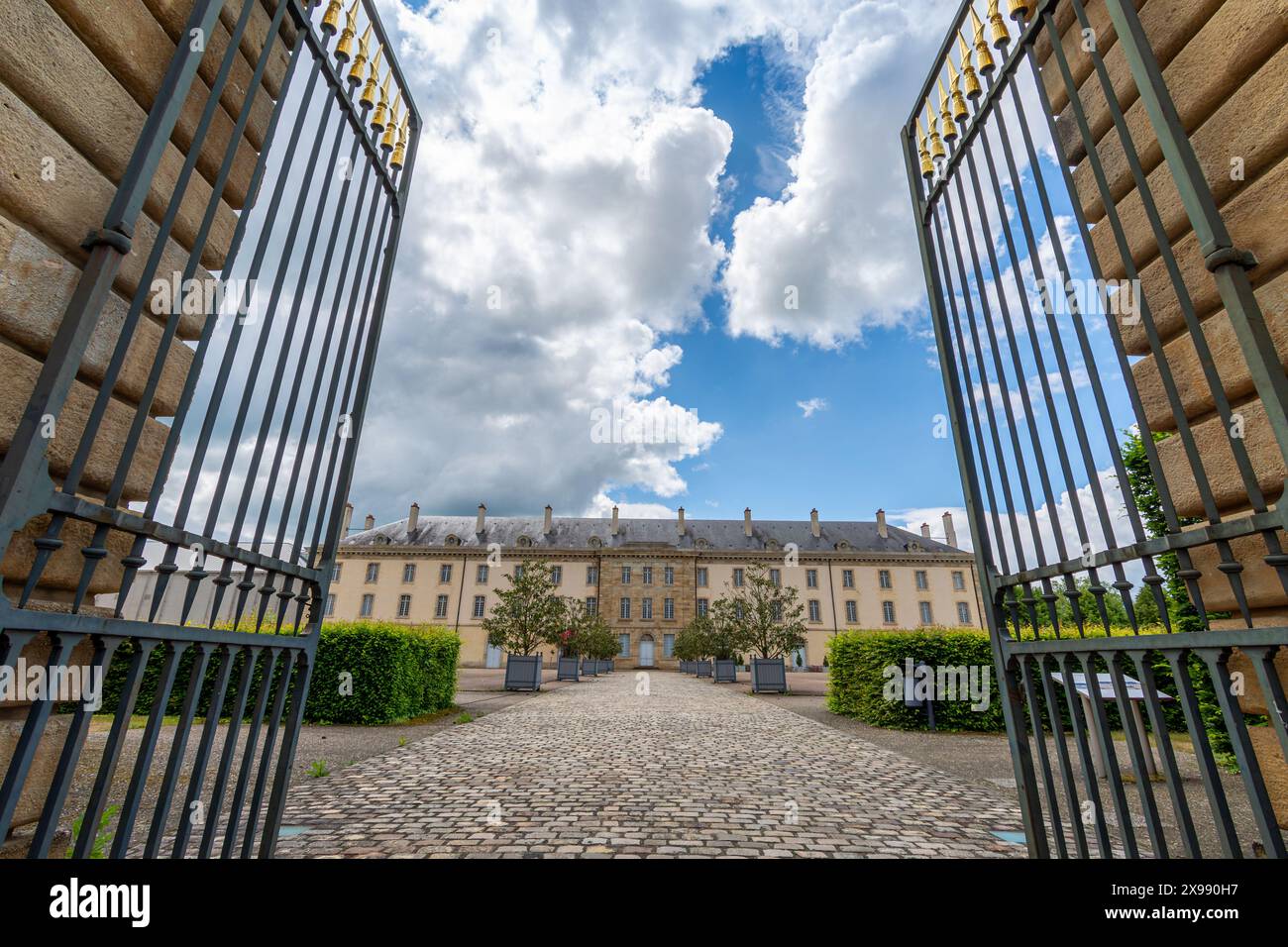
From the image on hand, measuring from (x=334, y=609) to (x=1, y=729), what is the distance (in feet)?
161

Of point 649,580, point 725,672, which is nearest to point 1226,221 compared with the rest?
point 725,672

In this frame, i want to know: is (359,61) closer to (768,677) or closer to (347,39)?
(347,39)

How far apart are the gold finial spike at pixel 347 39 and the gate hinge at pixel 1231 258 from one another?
3.96 meters

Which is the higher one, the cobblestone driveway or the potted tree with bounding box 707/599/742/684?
the potted tree with bounding box 707/599/742/684

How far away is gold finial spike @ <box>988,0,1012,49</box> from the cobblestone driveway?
16.1 feet

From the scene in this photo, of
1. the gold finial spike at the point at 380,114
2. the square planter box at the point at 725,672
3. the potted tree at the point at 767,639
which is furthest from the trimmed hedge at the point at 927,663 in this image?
the square planter box at the point at 725,672

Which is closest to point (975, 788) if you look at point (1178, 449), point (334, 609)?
point (1178, 449)

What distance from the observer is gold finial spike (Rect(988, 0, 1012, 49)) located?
10.1ft

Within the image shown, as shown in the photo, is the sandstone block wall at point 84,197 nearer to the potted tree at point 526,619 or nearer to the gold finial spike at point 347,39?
the gold finial spike at point 347,39

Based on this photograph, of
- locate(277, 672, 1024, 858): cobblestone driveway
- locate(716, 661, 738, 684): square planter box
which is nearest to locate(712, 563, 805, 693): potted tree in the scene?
locate(716, 661, 738, 684): square planter box

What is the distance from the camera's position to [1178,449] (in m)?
2.56

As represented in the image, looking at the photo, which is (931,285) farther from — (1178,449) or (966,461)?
(1178,449)

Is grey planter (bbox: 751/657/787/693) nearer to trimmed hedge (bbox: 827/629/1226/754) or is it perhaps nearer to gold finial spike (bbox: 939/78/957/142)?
trimmed hedge (bbox: 827/629/1226/754)

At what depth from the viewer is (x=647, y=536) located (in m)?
52.1
